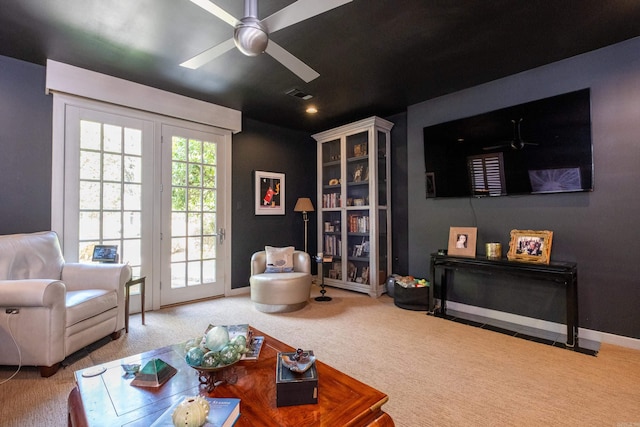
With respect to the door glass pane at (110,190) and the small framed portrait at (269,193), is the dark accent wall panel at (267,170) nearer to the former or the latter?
the small framed portrait at (269,193)

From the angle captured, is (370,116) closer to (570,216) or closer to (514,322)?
(570,216)

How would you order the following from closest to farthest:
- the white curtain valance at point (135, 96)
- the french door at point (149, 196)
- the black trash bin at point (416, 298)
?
1. the white curtain valance at point (135, 96)
2. the french door at point (149, 196)
3. the black trash bin at point (416, 298)

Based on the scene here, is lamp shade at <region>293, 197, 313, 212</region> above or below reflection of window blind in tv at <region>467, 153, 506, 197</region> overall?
→ below

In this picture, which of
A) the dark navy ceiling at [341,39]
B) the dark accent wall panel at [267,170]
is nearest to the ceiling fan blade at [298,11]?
the dark navy ceiling at [341,39]

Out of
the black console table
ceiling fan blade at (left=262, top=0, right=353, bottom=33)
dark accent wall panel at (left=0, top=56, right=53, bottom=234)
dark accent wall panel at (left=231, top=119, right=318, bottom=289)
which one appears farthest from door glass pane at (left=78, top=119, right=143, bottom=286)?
the black console table

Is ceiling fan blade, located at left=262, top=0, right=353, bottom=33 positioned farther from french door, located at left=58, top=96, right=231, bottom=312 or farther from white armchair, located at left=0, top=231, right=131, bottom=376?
french door, located at left=58, top=96, right=231, bottom=312

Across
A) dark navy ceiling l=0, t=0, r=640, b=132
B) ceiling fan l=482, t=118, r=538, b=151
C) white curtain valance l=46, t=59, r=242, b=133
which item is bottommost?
ceiling fan l=482, t=118, r=538, b=151

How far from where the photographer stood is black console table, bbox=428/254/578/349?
2637 mm

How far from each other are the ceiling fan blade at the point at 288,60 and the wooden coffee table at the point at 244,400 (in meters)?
1.83

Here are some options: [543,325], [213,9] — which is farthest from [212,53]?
[543,325]

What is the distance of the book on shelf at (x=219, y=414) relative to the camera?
1.05 meters

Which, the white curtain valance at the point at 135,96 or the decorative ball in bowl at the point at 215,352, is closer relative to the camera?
the decorative ball in bowl at the point at 215,352

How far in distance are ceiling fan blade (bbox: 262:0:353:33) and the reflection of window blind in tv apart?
259 centimetres

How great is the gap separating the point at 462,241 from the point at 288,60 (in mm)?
2744
